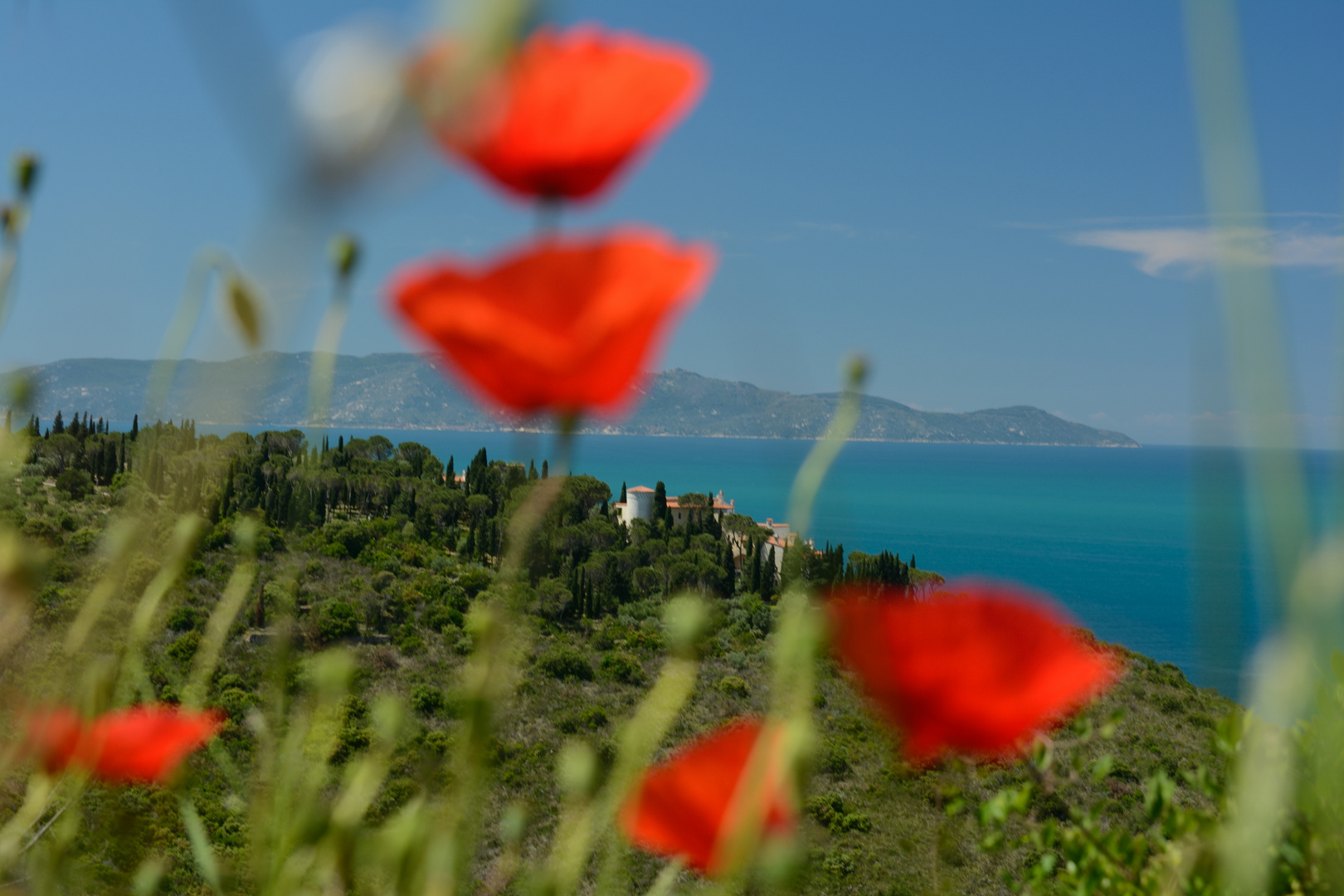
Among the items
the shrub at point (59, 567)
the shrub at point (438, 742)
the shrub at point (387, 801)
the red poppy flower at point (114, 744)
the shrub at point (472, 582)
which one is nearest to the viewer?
the red poppy flower at point (114, 744)

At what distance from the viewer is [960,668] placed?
1.32 feet

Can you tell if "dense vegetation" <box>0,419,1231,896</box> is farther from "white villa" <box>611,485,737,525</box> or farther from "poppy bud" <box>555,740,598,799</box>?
"white villa" <box>611,485,737,525</box>

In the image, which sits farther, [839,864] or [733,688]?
[733,688]

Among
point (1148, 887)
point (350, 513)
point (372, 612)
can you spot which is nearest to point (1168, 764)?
point (372, 612)

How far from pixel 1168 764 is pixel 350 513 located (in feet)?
50.4

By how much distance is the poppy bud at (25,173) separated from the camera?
58cm

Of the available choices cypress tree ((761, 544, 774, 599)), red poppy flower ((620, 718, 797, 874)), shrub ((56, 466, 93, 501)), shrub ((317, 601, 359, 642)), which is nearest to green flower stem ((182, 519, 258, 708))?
red poppy flower ((620, 718, 797, 874))

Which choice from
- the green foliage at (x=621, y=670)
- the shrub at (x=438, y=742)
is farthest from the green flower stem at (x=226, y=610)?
the green foliage at (x=621, y=670)

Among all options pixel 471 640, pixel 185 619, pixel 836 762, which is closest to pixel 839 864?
pixel 836 762

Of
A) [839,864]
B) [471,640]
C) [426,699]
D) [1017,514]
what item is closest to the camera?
[471,640]

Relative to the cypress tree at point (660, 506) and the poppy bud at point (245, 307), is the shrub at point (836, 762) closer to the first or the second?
the cypress tree at point (660, 506)

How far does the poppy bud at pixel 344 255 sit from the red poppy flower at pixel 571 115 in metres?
0.16

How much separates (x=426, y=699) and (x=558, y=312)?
12.0m

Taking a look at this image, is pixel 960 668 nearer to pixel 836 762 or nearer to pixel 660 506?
pixel 836 762
